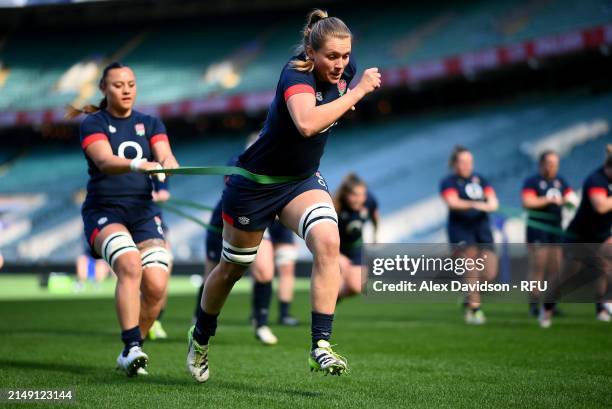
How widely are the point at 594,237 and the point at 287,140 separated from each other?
6.38m

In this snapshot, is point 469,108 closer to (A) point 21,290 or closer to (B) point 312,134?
(A) point 21,290

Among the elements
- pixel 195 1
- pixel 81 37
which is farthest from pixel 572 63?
pixel 81 37

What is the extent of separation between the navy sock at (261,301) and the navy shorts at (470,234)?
9.53ft

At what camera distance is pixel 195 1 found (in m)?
34.2

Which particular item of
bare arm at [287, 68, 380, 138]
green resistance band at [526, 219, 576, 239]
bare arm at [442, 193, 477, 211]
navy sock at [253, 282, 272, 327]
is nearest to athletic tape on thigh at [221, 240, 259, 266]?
bare arm at [287, 68, 380, 138]

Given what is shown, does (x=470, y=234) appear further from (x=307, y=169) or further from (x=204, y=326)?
(x=307, y=169)

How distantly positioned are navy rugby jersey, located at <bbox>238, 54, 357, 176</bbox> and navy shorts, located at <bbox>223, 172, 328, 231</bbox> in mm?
77

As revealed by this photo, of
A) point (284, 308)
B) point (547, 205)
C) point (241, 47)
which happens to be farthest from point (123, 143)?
point (241, 47)

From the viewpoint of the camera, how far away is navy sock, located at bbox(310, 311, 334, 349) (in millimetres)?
5152

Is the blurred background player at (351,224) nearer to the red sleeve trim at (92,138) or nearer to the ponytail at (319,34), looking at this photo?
the red sleeve trim at (92,138)

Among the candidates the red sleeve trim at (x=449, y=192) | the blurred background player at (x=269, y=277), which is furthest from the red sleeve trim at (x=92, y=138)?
the red sleeve trim at (x=449, y=192)

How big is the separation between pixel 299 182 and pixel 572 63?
23487mm

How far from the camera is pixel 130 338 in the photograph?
621 centimetres

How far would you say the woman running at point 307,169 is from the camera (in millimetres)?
5004
